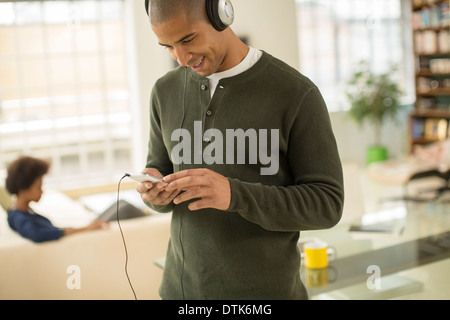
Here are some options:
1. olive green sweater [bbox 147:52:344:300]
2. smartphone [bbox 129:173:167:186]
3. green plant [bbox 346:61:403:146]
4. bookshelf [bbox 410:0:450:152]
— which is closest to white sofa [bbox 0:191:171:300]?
olive green sweater [bbox 147:52:344:300]

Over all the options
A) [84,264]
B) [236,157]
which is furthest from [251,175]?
[84,264]

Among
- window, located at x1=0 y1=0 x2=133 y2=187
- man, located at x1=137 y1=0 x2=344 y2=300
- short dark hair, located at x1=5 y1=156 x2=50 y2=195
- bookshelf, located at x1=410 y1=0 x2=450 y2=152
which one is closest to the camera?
man, located at x1=137 y1=0 x2=344 y2=300

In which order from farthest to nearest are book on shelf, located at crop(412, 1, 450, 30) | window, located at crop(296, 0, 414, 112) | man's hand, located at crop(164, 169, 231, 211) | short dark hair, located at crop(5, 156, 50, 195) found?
window, located at crop(296, 0, 414, 112) < book on shelf, located at crop(412, 1, 450, 30) < short dark hair, located at crop(5, 156, 50, 195) < man's hand, located at crop(164, 169, 231, 211)

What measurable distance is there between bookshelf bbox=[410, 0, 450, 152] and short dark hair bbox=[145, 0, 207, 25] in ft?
20.1

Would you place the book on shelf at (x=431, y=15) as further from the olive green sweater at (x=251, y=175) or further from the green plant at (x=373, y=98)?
the olive green sweater at (x=251, y=175)

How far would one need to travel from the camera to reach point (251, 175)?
1.21 metres

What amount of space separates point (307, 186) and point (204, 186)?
220 mm

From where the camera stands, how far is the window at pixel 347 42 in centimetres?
704

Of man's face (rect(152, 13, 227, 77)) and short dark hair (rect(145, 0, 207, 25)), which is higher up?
short dark hair (rect(145, 0, 207, 25))

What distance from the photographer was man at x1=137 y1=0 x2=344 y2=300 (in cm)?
112

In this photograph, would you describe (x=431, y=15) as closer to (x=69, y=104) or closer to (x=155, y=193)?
(x=69, y=104)

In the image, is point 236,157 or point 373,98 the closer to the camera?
point 236,157

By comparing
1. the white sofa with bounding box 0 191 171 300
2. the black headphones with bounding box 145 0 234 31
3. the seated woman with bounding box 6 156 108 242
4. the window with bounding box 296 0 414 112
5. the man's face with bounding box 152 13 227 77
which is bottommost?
the white sofa with bounding box 0 191 171 300

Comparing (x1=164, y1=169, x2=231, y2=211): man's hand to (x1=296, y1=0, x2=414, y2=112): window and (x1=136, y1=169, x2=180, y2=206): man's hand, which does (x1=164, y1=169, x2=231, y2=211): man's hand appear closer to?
Result: (x1=136, y1=169, x2=180, y2=206): man's hand
